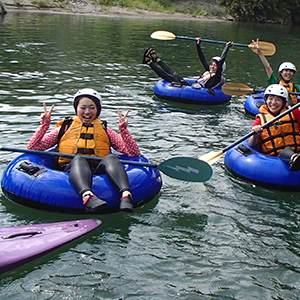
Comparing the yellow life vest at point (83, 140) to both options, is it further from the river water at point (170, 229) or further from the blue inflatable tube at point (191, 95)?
the blue inflatable tube at point (191, 95)

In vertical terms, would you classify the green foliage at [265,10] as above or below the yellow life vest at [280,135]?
above

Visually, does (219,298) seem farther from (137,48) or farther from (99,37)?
(99,37)

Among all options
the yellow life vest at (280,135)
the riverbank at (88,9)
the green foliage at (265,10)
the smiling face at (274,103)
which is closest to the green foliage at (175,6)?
the riverbank at (88,9)

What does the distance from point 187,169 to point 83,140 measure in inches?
47.2

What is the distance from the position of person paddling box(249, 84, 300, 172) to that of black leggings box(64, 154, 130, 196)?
2.06m

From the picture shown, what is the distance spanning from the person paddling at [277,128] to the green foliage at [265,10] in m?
31.5

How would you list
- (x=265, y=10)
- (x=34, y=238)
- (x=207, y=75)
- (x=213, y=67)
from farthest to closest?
(x=265, y=10) < (x=207, y=75) < (x=213, y=67) < (x=34, y=238)

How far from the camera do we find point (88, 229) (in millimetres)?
4262

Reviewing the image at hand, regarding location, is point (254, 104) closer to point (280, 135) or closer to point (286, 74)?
point (286, 74)

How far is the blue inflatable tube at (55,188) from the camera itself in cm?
447

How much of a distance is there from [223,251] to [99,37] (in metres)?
15.0

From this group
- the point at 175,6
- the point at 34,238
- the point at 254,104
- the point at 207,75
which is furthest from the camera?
the point at 175,6

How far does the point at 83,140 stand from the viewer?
4.99 meters

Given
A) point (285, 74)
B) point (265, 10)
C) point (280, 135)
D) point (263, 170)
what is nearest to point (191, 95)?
point (285, 74)
